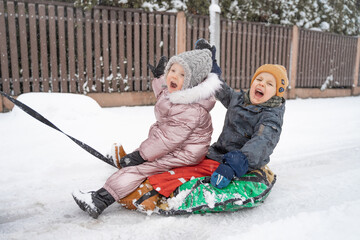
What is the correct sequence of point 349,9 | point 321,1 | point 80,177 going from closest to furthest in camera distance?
1. point 80,177
2. point 321,1
3. point 349,9

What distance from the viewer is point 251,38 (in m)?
7.43

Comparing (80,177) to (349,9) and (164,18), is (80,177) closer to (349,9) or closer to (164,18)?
(164,18)

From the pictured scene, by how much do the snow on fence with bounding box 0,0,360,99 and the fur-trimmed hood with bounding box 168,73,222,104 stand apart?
3.83m

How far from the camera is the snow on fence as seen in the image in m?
4.95

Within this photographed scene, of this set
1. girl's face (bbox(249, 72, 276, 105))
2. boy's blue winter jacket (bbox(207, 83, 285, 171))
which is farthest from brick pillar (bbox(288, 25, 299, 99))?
girl's face (bbox(249, 72, 276, 105))

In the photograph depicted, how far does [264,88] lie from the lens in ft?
7.01

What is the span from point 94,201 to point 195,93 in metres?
0.95

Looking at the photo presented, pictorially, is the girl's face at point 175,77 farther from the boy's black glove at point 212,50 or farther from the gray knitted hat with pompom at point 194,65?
the boy's black glove at point 212,50

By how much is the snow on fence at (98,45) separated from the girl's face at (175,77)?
3.74 metres

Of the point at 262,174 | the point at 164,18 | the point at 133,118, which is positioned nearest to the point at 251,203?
the point at 262,174

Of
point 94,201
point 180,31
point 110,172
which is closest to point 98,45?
point 180,31

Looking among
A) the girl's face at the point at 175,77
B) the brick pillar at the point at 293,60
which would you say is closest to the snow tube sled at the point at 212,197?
the girl's face at the point at 175,77

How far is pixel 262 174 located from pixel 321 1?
846cm

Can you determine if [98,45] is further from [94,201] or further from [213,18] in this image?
[94,201]
